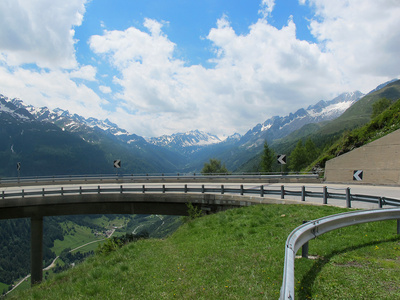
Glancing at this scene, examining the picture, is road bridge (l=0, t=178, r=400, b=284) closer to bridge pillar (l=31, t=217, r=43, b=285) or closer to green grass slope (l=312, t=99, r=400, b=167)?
bridge pillar (l=31, t=217, r=43, b=285)

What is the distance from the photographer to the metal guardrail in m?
3.13

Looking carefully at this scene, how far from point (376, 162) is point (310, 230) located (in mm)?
21935

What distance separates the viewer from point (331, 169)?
27.3 m

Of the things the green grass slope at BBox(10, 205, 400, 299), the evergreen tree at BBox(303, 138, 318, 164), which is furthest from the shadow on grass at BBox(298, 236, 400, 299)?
the evergreen tree at BBox(303, 138, 318, 164)

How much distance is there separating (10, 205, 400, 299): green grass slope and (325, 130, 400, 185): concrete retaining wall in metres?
16.8

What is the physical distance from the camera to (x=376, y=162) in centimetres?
2303

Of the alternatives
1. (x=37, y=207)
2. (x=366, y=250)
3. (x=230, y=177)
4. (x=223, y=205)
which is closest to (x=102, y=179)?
(x=37, y=207)

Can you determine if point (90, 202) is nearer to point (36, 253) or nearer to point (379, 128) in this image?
point (36, 253)

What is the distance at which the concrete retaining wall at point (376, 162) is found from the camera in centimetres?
2173

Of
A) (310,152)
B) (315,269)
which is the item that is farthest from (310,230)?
(310,152)

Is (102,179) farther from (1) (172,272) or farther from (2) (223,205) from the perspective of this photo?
(1) (172,272)

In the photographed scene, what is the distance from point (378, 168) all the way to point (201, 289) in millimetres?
23674

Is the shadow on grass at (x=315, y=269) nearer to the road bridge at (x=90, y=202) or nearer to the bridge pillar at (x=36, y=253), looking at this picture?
the road bridge at (x=90, y=202)

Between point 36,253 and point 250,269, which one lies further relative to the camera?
point 36,253
